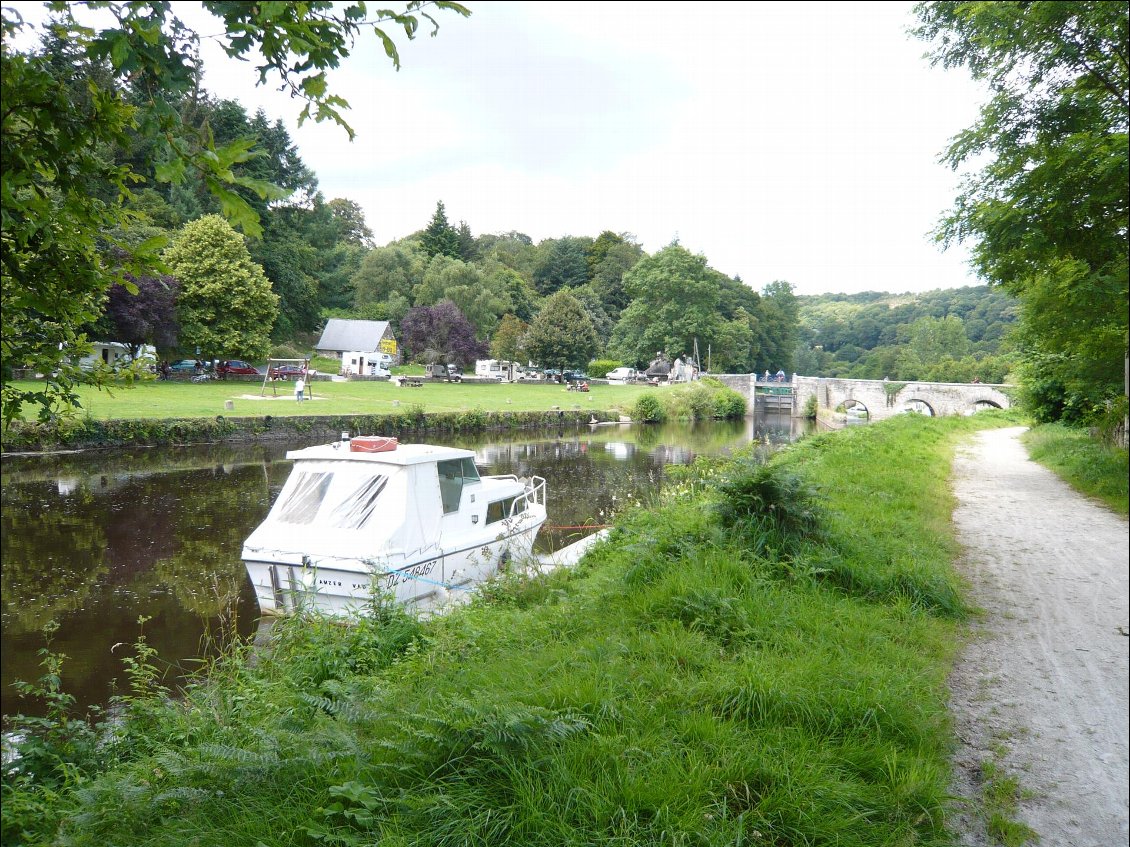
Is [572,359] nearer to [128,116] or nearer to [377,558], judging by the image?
[377,558]

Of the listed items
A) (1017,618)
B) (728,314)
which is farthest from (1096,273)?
(728,314)

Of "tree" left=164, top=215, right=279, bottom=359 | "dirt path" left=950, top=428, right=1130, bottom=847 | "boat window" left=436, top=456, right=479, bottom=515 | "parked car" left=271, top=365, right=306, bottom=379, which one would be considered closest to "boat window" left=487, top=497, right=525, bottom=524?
"boat window" left=436, top=456, right=479, bottom=515

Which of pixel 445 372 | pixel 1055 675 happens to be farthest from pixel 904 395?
pixel 1055 675

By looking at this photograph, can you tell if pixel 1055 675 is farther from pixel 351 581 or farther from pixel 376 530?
pixel 376 530

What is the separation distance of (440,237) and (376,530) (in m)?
84.5

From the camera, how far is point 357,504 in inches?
388

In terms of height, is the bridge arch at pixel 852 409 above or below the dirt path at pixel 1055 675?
below

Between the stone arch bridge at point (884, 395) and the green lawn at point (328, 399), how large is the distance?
1677 cm

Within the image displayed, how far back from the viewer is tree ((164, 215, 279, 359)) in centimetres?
4353

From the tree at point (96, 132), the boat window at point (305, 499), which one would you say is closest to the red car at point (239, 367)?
the boat window at point (305, 499)

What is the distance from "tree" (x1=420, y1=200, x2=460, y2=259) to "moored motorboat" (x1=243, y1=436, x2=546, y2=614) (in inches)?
3151

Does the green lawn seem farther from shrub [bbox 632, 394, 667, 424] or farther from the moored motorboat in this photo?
the moored motorboat

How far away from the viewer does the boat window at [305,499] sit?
9883mm

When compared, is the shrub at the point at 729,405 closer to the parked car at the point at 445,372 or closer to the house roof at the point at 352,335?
the parked car at the point at 445,372
